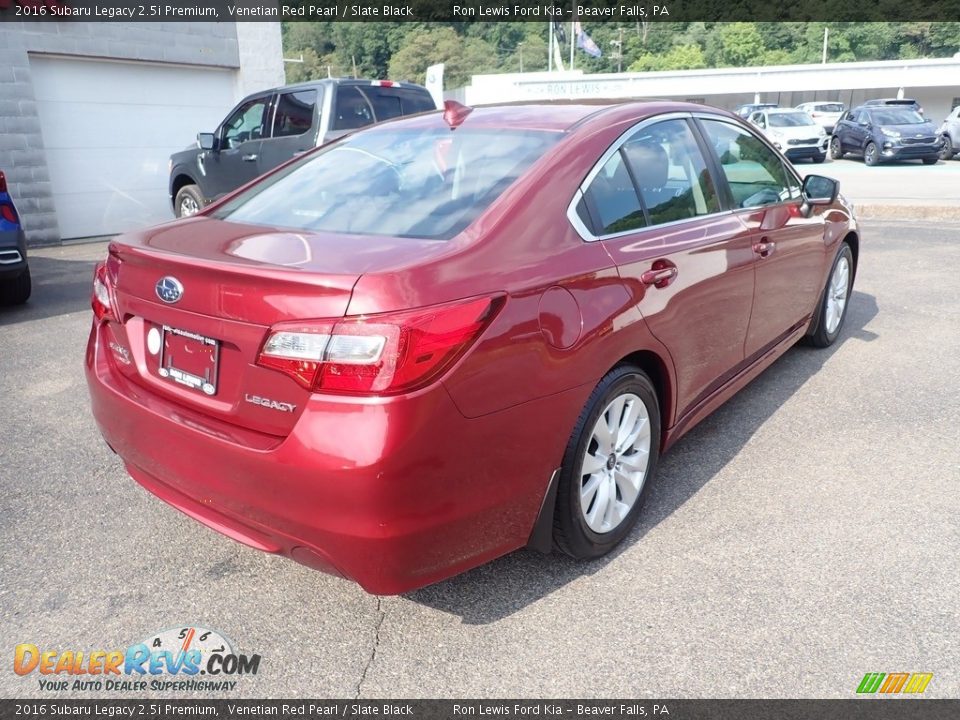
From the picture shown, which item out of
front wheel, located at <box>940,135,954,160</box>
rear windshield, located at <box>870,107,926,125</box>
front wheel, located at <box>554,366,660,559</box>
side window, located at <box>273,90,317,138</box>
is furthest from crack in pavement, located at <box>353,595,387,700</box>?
front wheel, located at <box>940,135,954,160</box>

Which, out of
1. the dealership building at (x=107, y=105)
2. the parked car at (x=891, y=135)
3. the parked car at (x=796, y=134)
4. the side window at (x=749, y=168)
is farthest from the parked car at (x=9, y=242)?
the parked car at (x=891, y=135)

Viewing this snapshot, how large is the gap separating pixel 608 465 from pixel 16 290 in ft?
20.8

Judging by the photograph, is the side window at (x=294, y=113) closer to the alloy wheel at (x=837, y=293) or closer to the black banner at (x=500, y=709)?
the alloy wheel at (x=837, y=293)

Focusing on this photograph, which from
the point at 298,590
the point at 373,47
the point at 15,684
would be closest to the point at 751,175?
the point at 298,590

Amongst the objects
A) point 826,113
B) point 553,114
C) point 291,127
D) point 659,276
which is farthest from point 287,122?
point 826,113

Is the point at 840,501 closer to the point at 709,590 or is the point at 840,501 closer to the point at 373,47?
the point at 709,590

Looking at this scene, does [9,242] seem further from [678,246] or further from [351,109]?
[678,246]

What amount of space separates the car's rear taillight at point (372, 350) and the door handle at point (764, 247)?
2.16 m

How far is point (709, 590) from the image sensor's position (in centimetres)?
269

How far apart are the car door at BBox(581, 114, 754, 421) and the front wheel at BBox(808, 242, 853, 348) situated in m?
1.67

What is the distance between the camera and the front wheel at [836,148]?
25.0 m

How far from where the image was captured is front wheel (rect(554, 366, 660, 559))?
2582 mm

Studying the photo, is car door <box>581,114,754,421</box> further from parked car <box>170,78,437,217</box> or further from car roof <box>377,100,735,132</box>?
parked car <box>170,78,437,217</box>

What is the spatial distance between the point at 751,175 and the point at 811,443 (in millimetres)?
Result: 1404
